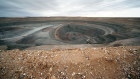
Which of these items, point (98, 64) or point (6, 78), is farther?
point (98, 64)

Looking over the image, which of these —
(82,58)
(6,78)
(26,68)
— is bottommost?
(6,78)

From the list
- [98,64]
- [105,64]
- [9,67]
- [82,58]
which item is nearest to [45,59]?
[9,67]

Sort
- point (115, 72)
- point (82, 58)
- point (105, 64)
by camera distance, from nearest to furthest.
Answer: point (115, 72), point (105, 64), point (82, 58)

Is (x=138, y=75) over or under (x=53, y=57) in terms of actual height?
→ under

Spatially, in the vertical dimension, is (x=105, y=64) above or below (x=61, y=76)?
above

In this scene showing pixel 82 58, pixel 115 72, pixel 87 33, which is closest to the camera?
pixel 115 72

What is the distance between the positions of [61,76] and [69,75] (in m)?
0.36

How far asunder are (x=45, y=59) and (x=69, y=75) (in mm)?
1674

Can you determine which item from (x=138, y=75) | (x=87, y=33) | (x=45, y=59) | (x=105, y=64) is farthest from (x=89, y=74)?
(x=87, y=33)

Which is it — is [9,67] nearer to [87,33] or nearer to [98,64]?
[98,64]

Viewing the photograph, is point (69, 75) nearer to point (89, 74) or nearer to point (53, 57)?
point (89, 74)

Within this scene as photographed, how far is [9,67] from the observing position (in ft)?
10.7

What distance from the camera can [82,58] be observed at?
12.5 feet

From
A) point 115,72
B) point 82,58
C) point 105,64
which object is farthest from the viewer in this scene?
point 82,58
